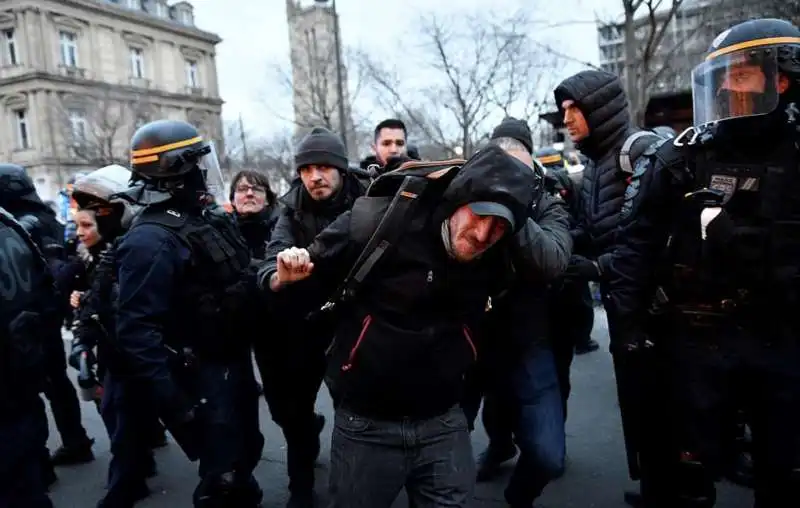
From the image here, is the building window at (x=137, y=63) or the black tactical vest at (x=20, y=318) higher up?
the building window at (x=137, y=63)

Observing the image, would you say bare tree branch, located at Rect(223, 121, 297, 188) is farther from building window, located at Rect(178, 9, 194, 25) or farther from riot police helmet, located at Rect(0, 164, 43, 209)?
riot police helmet, located at Rect(0, 164, 43, 209)

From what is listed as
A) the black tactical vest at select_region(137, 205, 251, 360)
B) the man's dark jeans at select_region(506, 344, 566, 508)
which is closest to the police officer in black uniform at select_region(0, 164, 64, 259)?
the black tactical vest at select_region(137, 205, 251, 360)

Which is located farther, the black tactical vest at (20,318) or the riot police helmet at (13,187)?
the riot police helmet at (13,187)

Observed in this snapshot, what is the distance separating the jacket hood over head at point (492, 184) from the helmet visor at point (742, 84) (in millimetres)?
954

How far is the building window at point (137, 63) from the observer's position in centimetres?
4269

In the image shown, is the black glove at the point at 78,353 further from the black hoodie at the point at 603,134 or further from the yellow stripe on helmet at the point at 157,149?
the black hoodie at the point at 603,134

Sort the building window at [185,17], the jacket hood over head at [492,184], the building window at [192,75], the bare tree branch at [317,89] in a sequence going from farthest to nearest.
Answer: the building window at [185,17] < the building window at [192,75] < the bare tree branch at [317,89] < the jacket hood over head at [492,184]

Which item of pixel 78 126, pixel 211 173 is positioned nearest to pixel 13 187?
pixel 211 173

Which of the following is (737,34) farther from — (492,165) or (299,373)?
(299,373)

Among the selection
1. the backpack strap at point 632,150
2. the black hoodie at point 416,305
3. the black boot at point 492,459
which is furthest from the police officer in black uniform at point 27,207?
the backpack strap at point 632,150

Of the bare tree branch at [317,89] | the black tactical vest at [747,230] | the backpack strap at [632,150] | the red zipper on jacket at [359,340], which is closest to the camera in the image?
the red zipper on jacket at [359,340]

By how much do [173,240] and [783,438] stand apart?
2587 millimetres

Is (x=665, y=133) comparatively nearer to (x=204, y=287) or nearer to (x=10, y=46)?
(x=204, y=287)

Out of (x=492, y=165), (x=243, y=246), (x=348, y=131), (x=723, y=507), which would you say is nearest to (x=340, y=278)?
(x=492, y=165)
